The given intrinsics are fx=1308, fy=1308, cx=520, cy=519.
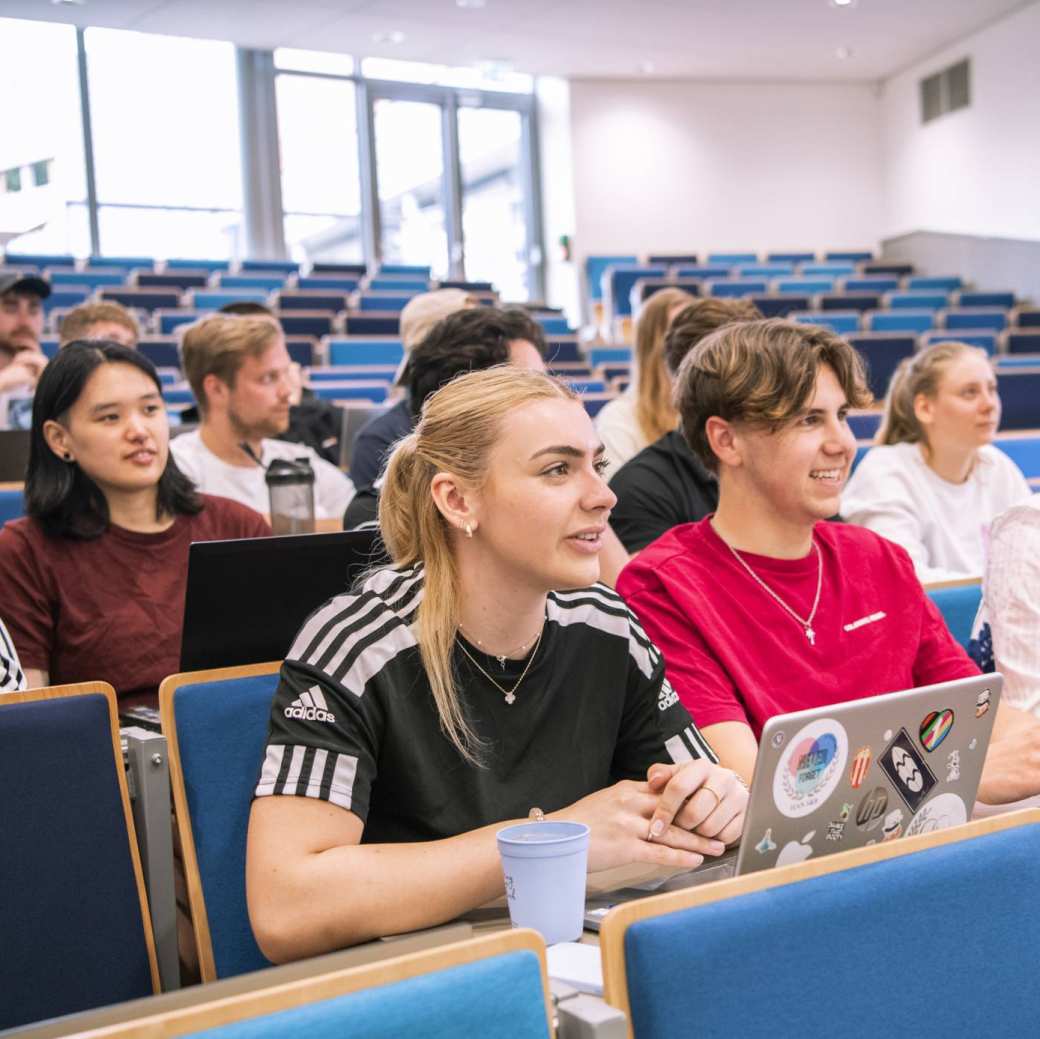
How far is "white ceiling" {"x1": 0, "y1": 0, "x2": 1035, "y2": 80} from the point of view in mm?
10578

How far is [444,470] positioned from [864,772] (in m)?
0.59

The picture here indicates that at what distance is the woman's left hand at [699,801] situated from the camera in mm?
1242

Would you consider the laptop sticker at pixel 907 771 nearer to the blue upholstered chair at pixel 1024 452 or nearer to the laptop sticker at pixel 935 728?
the laptop sticker at pixel 935 728

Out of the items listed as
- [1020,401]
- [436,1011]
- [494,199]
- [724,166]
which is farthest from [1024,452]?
[724,166]

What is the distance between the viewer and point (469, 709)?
138 cm

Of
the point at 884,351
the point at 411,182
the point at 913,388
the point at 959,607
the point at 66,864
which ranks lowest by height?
the point at 66,864

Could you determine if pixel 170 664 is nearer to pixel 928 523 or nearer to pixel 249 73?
pixel 928 523

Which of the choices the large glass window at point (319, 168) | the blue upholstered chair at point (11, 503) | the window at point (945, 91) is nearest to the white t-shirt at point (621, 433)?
the blue upholstered chair at point (11, 503)

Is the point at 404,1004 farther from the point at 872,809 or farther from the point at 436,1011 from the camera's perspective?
the point at 872,809

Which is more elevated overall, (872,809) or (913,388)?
(913,388)

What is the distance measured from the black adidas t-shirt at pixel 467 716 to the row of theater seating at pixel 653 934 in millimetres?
297

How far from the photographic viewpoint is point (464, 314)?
8.41 ft

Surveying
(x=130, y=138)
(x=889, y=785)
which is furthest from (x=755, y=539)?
(x=130, y=138)

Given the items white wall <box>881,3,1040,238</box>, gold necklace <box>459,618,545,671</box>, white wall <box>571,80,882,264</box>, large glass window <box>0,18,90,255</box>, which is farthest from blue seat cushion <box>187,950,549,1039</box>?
white wall <box>571,80,882,264</box>
